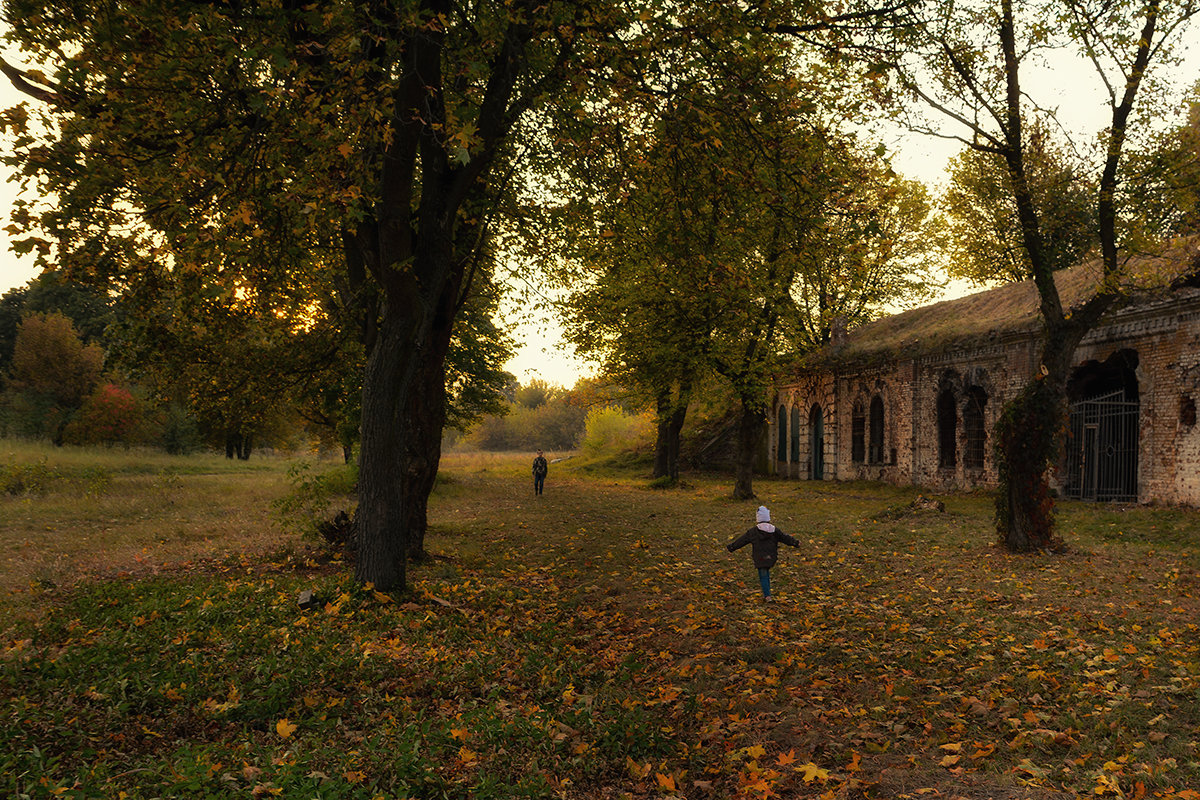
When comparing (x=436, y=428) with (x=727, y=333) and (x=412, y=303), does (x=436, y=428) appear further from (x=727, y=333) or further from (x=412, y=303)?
(x=727, y=333)

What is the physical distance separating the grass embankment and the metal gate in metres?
8.75

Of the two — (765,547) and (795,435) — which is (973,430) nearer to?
(795,435)

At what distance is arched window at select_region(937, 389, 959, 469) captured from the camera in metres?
24.8

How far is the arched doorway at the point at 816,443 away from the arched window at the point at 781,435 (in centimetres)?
289

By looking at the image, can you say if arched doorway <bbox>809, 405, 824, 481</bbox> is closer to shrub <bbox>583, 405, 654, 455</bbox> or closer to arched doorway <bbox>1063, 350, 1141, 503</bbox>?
shrub <bbox>583, 405, 654, 455</bbox>

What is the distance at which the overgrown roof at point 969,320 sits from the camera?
1794 centimetres

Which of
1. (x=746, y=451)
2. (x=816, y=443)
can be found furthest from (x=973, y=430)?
(x=816, y=443)

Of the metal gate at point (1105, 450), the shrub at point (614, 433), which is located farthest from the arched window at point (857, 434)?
the shrub at point (614, 433)

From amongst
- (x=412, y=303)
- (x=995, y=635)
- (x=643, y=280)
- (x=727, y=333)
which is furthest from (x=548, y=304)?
(x=995, y=635)

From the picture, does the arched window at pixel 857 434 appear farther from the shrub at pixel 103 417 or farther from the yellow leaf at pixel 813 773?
the shrub at pixel 103 417

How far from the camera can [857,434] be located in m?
30.7

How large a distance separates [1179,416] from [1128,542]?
18.8ft

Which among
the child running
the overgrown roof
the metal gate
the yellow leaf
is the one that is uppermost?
the overgrown roof

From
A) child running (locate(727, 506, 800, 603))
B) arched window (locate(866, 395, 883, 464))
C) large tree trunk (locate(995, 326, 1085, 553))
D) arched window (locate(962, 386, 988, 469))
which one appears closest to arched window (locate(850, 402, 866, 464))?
arched window (locate(866, 395, 883, 464))
